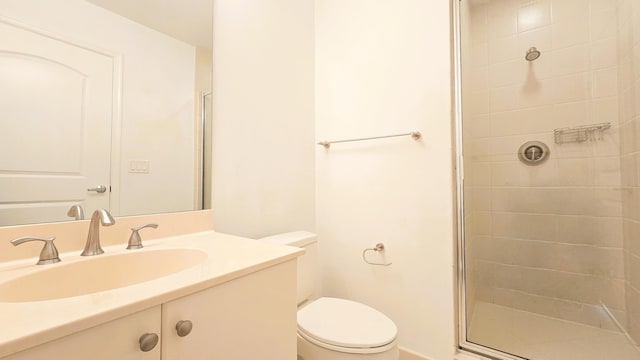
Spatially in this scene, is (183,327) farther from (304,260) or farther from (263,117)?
(263,117)

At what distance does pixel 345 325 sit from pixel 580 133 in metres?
2.00

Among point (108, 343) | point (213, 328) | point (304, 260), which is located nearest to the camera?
point (108, 343)

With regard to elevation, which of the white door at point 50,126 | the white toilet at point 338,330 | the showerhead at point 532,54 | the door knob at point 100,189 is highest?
the showerhead at point 532,54

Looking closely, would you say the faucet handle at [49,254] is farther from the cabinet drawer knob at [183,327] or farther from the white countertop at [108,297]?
the cabinet drawer knob at [183,327]

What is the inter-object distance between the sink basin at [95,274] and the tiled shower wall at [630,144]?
7.25 ft

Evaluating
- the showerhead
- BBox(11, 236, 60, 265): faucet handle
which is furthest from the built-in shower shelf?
BBox(11, 236, 60, 265): faucet handle

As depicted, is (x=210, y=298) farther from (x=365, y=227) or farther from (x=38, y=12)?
(x=365, y=227)

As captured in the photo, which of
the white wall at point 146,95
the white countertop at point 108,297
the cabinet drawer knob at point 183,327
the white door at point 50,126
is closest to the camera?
the white countertop at point 108,297

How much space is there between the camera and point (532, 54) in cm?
196

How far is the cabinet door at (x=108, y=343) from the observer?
0.40 metres

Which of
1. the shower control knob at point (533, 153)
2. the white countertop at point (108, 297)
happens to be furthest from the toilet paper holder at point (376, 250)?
the shower control knob at point (533, 153)

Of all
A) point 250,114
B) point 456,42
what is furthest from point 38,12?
point 456,42

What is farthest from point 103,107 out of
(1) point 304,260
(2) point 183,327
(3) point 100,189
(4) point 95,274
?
(1) point 304,260

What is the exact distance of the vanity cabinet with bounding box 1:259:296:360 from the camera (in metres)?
0.44
